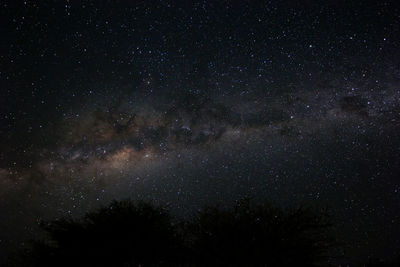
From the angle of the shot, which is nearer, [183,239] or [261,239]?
[261,239]

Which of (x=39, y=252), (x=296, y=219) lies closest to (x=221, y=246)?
(x=296, y=219)

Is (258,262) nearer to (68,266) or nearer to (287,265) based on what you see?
(287,265)

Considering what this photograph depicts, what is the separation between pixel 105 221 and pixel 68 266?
109 inches

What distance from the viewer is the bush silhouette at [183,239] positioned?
38.9ft

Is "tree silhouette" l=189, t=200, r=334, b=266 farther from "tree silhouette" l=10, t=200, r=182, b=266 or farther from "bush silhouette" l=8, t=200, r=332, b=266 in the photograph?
"tree silhouette" l=10, t=200, r=182, b=266

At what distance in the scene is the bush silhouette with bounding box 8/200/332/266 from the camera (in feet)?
38.9

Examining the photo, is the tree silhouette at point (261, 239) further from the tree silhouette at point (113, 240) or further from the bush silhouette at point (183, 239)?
the tree silhouette at point (113, 240)

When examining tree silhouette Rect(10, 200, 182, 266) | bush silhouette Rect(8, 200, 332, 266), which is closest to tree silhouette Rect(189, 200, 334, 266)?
bush silhouette Rect(8, 200, 332, 266)

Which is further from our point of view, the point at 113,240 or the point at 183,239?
the point at 183,239

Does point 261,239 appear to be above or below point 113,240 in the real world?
below

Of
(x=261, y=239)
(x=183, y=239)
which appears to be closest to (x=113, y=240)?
(x=183, y=239)

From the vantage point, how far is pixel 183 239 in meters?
14.7

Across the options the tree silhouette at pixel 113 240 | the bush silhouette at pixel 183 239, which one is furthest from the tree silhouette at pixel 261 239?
the tree silhouette at pixel 113 240

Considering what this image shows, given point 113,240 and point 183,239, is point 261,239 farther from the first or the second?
point 113,240
